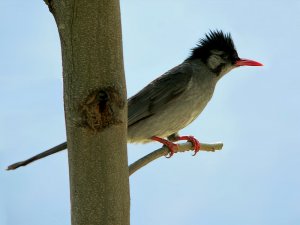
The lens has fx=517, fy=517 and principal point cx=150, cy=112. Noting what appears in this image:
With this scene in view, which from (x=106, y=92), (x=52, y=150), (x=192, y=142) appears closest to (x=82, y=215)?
(x=106, y=92)

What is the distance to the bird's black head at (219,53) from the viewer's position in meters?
6.57

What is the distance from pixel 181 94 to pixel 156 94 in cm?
28

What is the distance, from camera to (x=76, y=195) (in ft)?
8.86

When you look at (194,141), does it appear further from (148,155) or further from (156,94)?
(148,155)

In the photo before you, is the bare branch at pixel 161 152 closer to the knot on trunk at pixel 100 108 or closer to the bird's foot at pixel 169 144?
the bird's foot at pixel 169 144

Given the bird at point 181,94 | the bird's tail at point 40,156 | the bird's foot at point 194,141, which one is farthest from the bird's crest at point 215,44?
the bird's tail at point 40,156

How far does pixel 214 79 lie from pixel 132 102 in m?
1.26

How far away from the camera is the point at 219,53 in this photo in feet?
21.6

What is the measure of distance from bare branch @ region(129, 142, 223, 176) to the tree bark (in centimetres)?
89

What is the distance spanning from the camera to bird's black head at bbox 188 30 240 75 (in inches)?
259

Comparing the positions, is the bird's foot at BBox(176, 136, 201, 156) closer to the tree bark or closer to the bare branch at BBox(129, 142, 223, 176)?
the bare branch at BBox(129, 142, 223, 176)

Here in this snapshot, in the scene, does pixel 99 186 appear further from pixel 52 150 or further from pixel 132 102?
pixel 132 102

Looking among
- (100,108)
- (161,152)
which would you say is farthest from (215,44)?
(100,108)

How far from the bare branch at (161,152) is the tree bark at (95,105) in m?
0.89
